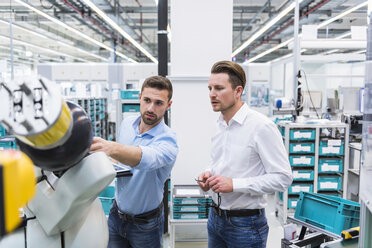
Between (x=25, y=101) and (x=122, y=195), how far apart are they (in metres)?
1.05

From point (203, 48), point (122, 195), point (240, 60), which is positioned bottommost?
point (122, 195)

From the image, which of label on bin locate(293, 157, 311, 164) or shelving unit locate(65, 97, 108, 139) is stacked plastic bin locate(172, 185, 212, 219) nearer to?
label on bin locate(293, 157, 311, 164)

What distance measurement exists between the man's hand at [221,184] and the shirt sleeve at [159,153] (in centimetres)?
24

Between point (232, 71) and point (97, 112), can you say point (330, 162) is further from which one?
point (97, 112)

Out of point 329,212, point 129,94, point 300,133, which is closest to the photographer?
point 329,212

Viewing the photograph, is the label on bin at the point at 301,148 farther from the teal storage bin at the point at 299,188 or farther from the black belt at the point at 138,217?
the black belt at the point at 138,217

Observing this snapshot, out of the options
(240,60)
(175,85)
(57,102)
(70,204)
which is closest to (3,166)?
(57,102)

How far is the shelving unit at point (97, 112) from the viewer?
6.44 m

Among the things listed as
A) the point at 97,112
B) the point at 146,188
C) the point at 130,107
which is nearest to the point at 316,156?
the point at 130,107

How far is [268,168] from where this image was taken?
4.93ft

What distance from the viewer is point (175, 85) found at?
9.95 ft

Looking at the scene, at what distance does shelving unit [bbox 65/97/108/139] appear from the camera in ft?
21.1

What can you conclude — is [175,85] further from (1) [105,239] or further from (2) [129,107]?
(1) [105,239]

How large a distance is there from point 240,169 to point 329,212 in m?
0.85
